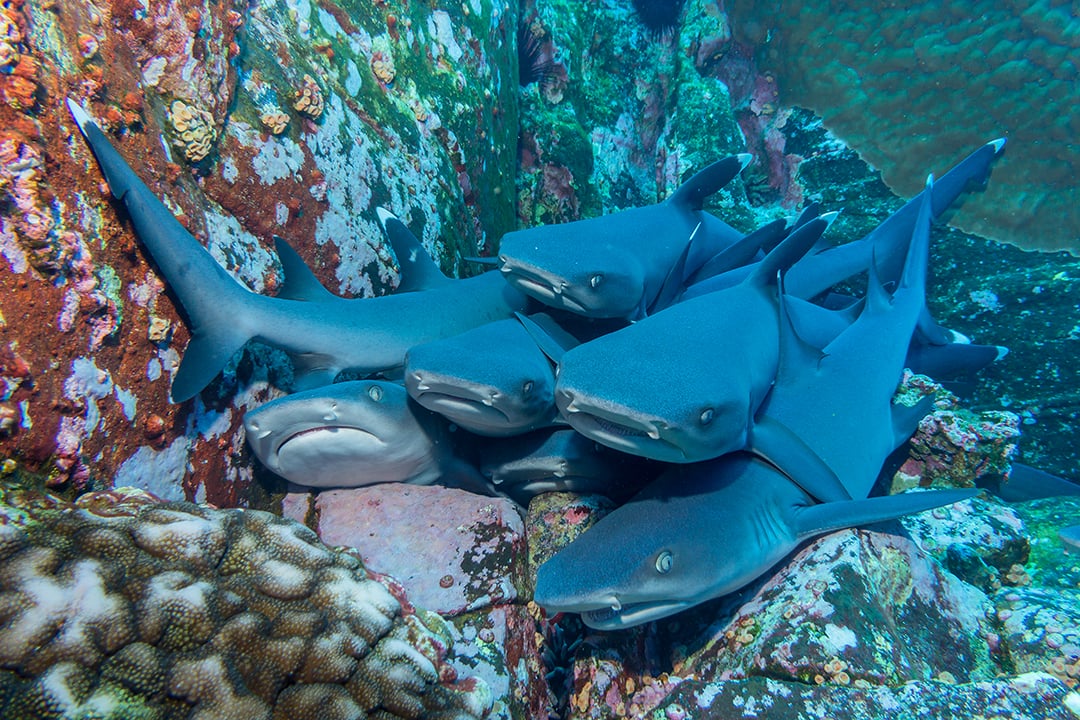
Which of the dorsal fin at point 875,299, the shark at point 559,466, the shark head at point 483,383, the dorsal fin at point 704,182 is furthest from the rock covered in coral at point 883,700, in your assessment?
the dorsal fin at point 704,182

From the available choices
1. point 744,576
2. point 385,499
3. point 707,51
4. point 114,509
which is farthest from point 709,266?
point 707,51

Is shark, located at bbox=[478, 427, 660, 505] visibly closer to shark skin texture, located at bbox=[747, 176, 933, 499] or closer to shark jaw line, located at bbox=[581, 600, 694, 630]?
shark skin texture, located at bbox=[747, 176, 933, 499]

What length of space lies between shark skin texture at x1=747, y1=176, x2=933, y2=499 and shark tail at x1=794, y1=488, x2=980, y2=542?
6.1 inches

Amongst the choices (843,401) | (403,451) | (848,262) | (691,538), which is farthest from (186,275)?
(848,262)

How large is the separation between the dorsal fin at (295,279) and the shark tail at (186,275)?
417 mm

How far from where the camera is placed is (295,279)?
110 inches

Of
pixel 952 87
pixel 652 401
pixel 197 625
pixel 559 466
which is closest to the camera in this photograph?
pixel 197 625

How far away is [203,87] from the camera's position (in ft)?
8.21

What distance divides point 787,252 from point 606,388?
4.59ft

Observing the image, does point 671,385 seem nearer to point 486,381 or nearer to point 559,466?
point 486,381

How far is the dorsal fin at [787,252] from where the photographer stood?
262 cm

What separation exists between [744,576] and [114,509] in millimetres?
2135

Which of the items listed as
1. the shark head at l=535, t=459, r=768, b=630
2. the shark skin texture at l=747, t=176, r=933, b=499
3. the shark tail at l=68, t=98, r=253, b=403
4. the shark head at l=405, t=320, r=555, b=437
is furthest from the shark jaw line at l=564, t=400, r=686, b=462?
the shark tail at l=68, t=98, r=253, b=403

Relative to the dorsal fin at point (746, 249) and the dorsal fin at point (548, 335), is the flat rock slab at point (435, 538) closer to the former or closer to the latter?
the dorsal fin at point (548, 335)
